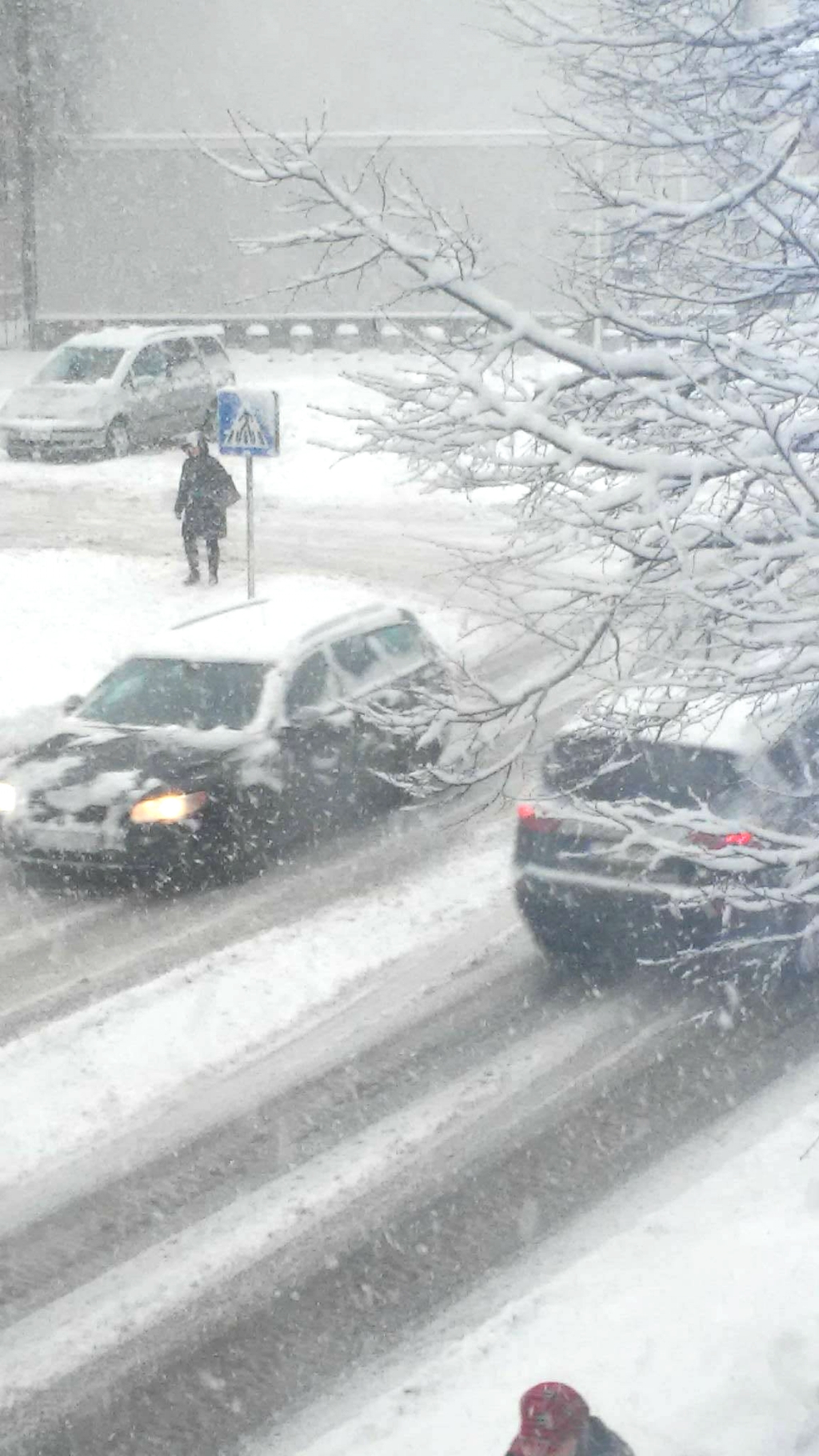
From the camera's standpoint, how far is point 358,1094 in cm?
822

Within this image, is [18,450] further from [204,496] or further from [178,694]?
[178,694]

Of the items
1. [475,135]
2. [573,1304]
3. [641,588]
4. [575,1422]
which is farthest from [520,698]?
[475,135]

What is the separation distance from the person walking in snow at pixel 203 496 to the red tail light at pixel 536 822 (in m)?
9.68

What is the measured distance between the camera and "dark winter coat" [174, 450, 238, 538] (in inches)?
727

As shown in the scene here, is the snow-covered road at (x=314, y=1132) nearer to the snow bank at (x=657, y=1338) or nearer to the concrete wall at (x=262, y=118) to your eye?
the snow bank at (x=657, y=1338)

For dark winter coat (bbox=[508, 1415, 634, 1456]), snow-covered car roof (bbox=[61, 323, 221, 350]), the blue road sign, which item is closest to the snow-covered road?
dark winter coat (bbox=[508, 1415, 634, 1456])

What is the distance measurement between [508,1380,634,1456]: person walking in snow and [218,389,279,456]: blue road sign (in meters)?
12.5

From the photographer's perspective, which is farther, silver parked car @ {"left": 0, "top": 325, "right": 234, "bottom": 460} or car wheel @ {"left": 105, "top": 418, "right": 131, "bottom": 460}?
car wheel @ {"left": 105, "top": 418, "right": 131, "bottom": 460}

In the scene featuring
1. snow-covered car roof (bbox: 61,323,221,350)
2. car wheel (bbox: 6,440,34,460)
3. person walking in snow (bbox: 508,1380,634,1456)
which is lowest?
car wheel (bbox: 6,440,34,460)

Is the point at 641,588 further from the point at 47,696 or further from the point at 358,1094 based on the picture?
the point at 47,696

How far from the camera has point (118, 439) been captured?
25766 millimetres

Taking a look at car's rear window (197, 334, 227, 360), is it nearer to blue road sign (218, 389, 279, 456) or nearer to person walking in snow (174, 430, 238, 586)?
person walking in snow (174, 430, 238, 586)

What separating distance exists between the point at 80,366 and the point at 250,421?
458 inches

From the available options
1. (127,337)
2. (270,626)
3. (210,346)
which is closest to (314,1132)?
(270,626)
